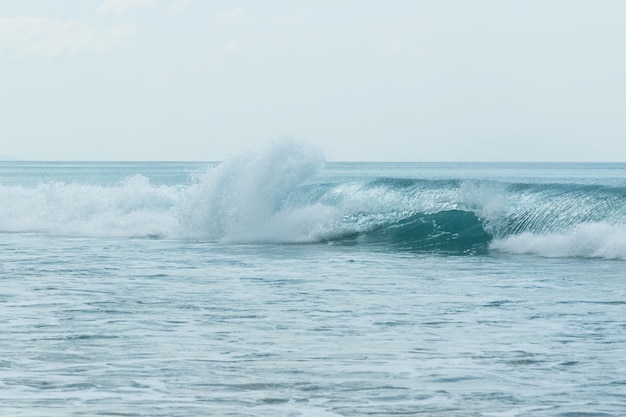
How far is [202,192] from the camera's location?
2783 cm

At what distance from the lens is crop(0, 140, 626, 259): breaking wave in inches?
878

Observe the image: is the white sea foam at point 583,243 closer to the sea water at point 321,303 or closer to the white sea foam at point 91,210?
the sea water at point 321,303

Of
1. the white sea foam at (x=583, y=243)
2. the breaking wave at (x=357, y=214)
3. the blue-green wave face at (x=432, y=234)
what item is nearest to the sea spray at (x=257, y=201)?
the breaking wave at (x=357, y=214)

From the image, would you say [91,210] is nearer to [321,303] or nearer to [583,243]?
[583,243]

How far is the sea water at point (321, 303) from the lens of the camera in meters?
8.07

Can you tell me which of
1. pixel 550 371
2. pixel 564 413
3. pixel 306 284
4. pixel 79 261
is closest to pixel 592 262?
pixel 306 284

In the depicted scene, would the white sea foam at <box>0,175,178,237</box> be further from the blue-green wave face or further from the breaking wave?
the blue-green wave face

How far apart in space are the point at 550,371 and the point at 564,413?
138 centimetres

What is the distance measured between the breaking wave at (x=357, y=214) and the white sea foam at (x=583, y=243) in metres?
0.02

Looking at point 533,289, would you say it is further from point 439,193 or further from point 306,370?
point 439,193

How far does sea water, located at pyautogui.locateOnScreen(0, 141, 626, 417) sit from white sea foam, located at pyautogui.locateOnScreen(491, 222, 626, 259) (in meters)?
0.04

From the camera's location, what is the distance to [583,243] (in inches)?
804

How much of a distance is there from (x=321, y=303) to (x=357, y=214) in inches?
586

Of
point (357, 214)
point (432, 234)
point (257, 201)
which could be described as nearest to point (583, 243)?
point (432, 234)
